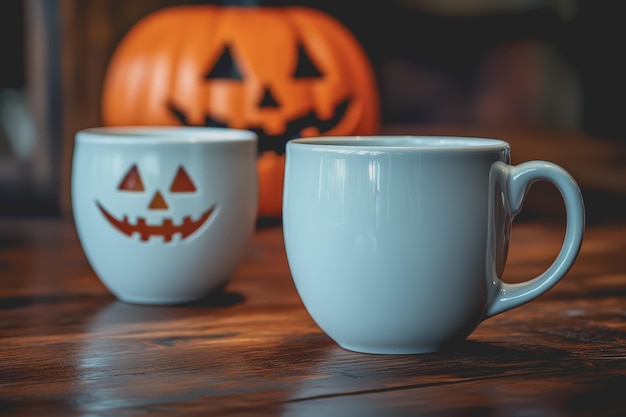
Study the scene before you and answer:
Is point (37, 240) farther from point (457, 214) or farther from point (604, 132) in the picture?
point (604, 132)

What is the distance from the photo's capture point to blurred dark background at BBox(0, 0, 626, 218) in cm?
130

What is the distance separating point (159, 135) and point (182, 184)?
10cm

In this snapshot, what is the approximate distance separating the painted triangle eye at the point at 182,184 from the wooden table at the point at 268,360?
100 mm

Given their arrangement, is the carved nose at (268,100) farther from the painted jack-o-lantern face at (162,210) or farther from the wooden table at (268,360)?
the painted jack-o-lantern face at (162,210)

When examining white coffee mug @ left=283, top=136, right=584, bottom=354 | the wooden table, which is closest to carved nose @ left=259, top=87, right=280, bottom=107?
the wooden table

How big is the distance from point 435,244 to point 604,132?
1343mm

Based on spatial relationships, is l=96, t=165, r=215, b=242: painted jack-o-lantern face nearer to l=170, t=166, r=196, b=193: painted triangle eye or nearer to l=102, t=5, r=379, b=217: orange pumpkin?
l=170, t=166, r=196, b=193: painted triangle eye

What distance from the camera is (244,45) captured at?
123cm

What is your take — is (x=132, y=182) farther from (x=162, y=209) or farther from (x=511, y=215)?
(x=511, y=215)

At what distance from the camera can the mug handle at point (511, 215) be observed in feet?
1.90

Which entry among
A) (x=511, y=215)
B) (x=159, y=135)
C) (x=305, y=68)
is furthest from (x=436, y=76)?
(x=511, y=215)

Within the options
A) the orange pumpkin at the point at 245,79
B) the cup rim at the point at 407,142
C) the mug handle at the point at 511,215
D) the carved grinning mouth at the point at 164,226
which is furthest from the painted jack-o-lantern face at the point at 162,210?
the orange pumpkin at the point at 245,79

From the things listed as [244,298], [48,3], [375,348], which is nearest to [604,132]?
[48,3]

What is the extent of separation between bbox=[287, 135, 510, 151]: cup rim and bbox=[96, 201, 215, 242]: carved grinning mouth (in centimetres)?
14
